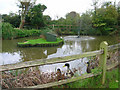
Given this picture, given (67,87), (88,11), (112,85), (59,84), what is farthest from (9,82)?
(88,11)

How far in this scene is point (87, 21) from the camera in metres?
20.9

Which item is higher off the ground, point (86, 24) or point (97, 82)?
point (86, 24)

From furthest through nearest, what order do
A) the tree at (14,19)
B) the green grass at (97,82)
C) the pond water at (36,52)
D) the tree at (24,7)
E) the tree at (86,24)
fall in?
the tree at (14,19), the tree at (24,7), the tree at (86,24), the pond water at (36,52), the green grass at (97,82)

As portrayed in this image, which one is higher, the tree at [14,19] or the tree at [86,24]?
the tree at [14,19]

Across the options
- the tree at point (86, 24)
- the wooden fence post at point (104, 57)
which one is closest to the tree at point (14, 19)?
the tree at point (86, 24)

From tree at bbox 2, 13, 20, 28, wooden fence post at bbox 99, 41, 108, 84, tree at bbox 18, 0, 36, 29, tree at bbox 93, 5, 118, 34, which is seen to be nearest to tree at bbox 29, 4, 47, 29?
tree at bbox 18, 0, 36, 29

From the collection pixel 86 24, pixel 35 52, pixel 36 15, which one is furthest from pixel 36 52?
pixel 86 24

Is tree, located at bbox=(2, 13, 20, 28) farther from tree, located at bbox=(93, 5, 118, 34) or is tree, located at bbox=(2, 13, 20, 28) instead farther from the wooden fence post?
the wooden fence post

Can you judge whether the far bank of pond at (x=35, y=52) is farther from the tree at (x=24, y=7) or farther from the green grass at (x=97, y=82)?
the tree at (x=24, y=7)

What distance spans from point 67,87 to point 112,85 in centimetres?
90

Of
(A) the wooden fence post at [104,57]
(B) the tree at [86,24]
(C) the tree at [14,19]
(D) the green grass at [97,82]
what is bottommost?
(D) the green grass at [97,82]

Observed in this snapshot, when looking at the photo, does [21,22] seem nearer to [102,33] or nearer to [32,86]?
[102,33]

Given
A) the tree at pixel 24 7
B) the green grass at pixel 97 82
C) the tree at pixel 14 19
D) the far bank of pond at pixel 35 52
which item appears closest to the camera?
the green grass at pixel 97 82

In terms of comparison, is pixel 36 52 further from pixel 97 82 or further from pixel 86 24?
pixel 86 24
